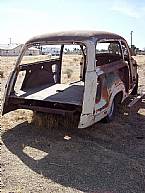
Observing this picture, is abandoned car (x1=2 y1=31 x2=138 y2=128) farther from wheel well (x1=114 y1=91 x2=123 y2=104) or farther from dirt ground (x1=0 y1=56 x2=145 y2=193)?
dirt ground (x1=0 y1=56 x2=145 y2=193)

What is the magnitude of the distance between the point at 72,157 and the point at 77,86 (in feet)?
10.6

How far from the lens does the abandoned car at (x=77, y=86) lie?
19.2 ft

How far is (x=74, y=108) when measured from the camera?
6.14 m

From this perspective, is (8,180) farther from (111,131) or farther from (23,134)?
(111,131)

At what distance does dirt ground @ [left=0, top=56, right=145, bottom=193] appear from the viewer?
4207 millimetres

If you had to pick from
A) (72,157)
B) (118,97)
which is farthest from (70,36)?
(72,157)

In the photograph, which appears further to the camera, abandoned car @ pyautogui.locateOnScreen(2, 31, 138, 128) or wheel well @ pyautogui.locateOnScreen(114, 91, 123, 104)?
wheel well @ pyautogui.locateOnScreen(114, 91, 123, 104)

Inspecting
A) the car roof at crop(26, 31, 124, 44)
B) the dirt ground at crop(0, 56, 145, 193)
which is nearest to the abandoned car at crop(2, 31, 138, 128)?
the car roof at crop(26, 31, 124, 44)

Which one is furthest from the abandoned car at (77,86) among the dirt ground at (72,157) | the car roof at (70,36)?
the dirt ground at (72,157)

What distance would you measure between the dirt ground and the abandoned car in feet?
1.23

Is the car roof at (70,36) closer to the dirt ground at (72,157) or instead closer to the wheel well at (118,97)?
the wheel well at (118,97)

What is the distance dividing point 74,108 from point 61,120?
32.0 inches

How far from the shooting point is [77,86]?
26.7 ft

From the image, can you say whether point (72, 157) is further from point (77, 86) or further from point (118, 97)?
point (77, 86)
